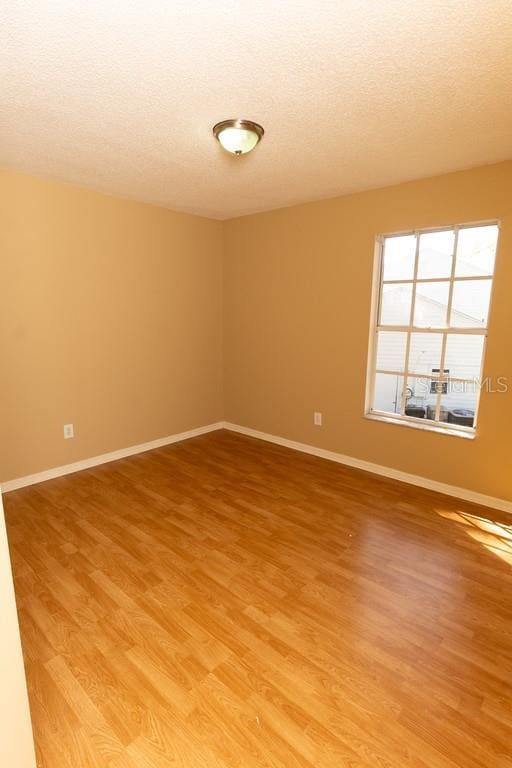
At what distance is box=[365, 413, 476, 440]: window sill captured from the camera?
9.80 feet

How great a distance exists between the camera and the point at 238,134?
6.89 ft

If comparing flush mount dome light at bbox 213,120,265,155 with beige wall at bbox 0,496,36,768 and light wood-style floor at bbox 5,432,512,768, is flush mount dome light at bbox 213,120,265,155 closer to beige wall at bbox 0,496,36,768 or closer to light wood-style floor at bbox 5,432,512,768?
beige wall at bbox 0,496,36,768

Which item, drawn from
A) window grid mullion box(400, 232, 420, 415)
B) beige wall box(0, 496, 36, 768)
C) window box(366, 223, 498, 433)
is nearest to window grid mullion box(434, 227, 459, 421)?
window box(366, 223, 498, 433)

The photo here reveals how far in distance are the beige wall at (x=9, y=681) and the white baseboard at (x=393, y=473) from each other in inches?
117

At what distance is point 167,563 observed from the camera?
2211mm

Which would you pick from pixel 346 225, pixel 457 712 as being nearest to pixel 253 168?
pixel 346 225

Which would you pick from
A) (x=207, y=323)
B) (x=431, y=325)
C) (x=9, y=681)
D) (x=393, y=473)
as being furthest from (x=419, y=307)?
(x=9, y=681)

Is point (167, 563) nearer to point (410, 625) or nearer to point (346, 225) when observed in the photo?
point (410, 625)

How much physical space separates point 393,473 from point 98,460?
2675mm

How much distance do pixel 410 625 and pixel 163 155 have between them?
3.00 meters

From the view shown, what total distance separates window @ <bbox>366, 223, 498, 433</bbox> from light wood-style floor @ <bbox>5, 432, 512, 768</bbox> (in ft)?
2.55

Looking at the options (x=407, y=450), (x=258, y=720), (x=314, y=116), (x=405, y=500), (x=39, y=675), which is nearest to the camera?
→ (x=258, y=720)

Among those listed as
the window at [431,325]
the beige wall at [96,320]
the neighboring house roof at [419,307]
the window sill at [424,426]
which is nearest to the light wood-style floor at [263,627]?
the window sill at [424,426]

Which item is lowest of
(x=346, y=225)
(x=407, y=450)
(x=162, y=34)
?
(x=407, y=450)
